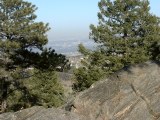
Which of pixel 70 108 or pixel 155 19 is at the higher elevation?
pixel 155 19

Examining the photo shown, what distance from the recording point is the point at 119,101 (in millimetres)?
17797

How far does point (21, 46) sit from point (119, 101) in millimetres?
15515

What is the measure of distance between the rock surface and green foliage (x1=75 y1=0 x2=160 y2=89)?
14.9 meters

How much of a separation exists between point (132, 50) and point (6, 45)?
1102cm

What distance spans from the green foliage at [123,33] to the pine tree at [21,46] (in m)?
5.23

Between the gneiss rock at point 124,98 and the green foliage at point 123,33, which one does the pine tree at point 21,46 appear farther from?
the gneiss rock at point 124,98

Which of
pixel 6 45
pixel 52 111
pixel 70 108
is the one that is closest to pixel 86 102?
pixel 70 108

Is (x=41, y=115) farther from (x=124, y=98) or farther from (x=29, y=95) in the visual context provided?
(x=29, y=95)

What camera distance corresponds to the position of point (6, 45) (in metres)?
30.2

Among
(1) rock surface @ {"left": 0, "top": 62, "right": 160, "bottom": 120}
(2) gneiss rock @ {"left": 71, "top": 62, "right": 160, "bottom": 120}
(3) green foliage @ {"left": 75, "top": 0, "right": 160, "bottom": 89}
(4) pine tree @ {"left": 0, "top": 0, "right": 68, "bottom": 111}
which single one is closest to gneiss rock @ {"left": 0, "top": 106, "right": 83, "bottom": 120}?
(1) rock surface @ {"left": 0, "top": 62, "right": 160, "bottom": 120}

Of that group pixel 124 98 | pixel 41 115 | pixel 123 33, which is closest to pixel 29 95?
pixel 123 33

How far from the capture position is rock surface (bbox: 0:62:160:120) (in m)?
15.9

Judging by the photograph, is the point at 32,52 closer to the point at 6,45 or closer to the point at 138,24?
the point at 6,45

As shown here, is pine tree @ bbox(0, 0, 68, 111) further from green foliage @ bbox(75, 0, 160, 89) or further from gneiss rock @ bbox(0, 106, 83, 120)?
gneiss rock @ bbox(0, 106, 83, 120)
